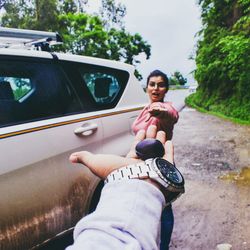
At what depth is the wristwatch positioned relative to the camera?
0.80m

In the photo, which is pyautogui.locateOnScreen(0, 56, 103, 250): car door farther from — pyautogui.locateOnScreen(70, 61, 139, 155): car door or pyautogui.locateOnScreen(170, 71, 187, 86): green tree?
pyautogui.locateOnScreen(170, 71, 187, 86): green tree

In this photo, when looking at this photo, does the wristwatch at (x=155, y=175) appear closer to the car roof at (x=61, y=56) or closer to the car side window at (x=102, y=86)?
the car roof at (x=61, y=56)

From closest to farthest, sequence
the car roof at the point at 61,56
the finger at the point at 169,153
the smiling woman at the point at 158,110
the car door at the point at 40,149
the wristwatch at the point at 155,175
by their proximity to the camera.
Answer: the wristwatch at the point at 155,175, the finger at the point at 169,153, the smiling woman at the point at 158,110, the car door at the point at 40,149, the car roof at the point at 61,56

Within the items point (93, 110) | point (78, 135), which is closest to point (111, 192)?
point (78, 135)

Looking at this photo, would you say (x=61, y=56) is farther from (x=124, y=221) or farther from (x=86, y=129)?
(x=124, y=221)

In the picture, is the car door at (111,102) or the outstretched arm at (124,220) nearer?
the outstretched arm at (124,220)

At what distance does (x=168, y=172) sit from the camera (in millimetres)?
873

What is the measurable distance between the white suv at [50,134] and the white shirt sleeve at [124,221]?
4.71 ft

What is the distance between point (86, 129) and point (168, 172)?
1.63m

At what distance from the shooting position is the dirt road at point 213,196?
9.45ft

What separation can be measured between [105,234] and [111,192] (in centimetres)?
14

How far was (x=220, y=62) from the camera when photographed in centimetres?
1288

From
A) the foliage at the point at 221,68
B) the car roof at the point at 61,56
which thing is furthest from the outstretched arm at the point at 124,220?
the foliage at the point at 221,68

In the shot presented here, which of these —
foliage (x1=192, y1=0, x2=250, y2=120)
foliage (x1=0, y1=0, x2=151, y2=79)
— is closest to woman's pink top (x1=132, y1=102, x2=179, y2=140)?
foliage (x1=192, y1=0, x2=250, y2=120)
